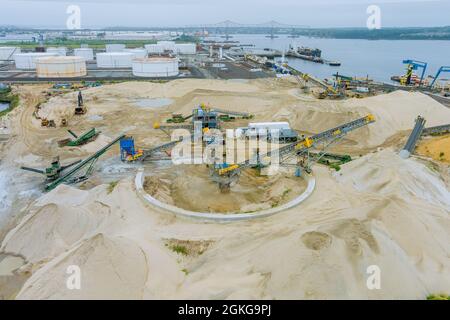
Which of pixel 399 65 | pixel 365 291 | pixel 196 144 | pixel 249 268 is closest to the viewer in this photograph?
pixel 365 291

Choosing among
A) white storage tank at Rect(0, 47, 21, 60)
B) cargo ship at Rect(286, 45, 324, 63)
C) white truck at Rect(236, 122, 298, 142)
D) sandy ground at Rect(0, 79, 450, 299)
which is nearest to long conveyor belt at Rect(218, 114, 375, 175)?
sandy ground at Rect(0, 79, 450, 299)

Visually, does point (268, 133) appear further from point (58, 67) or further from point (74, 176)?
point (58, 67)

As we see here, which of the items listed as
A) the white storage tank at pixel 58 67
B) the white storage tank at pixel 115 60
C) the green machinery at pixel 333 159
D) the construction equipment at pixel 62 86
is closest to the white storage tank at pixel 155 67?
the white storage tank at pixel 58 67

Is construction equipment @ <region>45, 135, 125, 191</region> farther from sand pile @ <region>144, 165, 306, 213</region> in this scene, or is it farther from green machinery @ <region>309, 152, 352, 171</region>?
green machinery @ <region>309, 152, 352, 171</region>

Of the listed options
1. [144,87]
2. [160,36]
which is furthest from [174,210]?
[160,36]

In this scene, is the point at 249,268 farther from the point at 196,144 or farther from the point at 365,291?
the point at 196,144

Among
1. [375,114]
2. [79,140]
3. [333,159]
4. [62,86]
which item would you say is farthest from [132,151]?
[62,86]

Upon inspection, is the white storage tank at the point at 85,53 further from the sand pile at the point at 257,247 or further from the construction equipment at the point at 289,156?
the construction equipment at the point at 289,156
